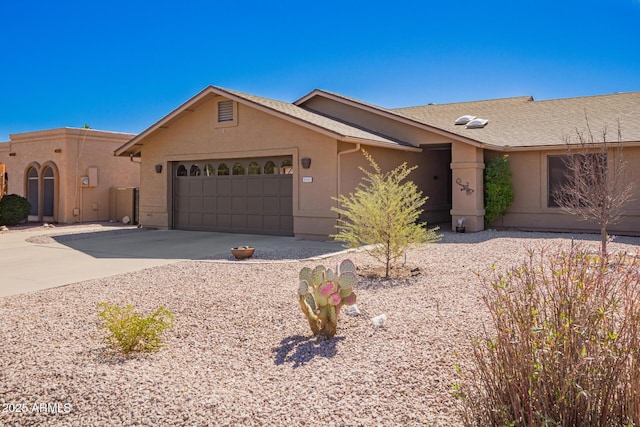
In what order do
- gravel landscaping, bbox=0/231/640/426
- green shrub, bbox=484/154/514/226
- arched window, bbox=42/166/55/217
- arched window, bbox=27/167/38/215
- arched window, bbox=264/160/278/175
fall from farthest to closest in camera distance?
arched window, bbox=27/167/38/215
arched window, bbox=42/166/55/217
green shrub, bbox=484/154/514/226
arched window, bbox=264/160/278/175
gravel landscaping, bbox=0/231/640/426

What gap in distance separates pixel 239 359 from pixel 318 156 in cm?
920

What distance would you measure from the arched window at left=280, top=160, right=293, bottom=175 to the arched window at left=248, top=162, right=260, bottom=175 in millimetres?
913

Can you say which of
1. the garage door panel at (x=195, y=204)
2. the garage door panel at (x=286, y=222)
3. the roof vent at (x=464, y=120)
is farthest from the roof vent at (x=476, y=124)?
the garage door panel at (x=195, y=204)

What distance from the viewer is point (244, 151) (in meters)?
14.8

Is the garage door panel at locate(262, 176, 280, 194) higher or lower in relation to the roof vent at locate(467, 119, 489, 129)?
lower

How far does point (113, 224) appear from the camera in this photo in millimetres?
20281

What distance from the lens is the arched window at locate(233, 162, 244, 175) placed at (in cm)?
1527

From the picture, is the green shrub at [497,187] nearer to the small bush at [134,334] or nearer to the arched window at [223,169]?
the arched window at [223,169]

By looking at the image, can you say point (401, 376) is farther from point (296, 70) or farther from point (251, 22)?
point (296, 70)

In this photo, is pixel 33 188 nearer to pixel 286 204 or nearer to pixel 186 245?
pixel 186 245

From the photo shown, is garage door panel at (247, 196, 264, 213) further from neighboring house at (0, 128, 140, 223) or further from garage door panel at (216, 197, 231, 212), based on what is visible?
neighboring house at (0, 128, 140, 223)

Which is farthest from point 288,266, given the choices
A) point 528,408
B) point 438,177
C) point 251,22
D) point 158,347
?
point 438,177

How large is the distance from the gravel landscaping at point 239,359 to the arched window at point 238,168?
7.75m

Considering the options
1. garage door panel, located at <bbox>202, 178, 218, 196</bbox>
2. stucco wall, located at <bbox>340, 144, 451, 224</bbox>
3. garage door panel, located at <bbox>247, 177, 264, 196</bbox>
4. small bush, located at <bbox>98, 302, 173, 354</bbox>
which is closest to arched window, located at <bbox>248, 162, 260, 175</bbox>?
garage door panel, located at <bbox>247, 177, 264, 196</bbox>
